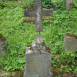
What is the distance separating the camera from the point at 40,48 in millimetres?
2307

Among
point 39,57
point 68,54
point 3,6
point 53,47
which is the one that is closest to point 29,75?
point 39,57

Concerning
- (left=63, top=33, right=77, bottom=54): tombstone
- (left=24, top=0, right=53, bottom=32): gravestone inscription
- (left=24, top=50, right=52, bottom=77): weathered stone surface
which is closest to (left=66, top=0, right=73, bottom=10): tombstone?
(left=63, top=33, right=77, bottom=54): tombstone

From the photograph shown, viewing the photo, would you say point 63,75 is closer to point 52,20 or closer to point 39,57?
point 39,57

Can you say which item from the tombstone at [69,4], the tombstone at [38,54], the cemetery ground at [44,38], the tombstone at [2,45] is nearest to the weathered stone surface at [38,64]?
the tombstone at [38,54]

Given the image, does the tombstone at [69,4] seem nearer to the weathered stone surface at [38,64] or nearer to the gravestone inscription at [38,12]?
the gravestone inscription at [38,12]

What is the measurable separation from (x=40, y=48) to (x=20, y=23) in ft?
10.1

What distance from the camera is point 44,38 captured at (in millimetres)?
4086

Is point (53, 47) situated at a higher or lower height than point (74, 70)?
higher

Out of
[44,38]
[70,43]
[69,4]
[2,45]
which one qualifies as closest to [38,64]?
[70,43]

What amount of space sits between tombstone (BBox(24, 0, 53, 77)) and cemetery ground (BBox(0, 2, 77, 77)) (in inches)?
21.4

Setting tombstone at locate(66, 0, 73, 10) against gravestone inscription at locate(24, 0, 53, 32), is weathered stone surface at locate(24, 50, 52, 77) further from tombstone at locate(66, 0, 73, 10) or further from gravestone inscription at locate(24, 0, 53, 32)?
tombstone at locate(66, 0, 73, 10)

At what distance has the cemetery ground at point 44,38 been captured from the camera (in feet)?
9.98

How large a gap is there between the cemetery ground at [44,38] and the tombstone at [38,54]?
543 mm

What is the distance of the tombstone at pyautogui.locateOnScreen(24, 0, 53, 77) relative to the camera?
220 cm
